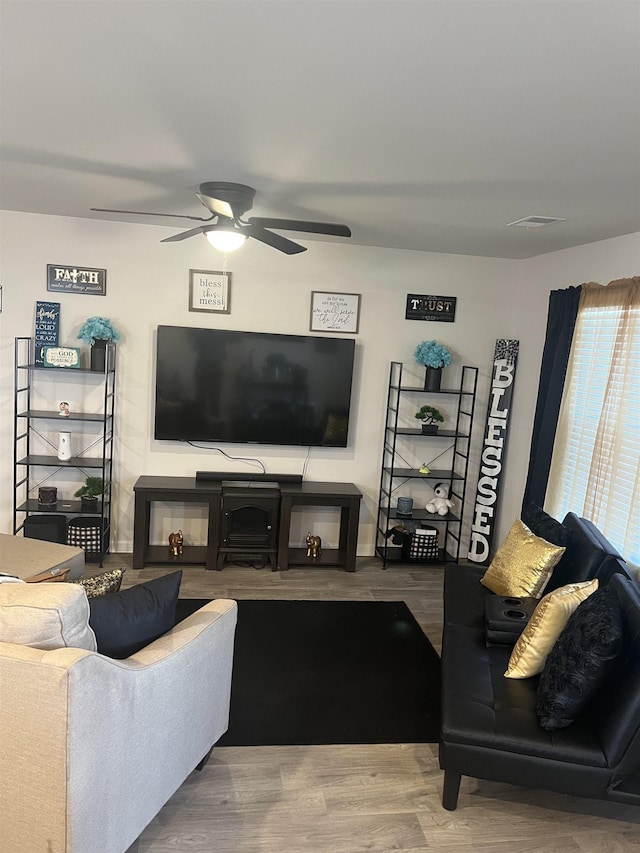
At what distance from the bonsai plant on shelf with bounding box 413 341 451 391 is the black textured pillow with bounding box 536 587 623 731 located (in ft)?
8.91

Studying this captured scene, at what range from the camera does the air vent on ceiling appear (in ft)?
11.3

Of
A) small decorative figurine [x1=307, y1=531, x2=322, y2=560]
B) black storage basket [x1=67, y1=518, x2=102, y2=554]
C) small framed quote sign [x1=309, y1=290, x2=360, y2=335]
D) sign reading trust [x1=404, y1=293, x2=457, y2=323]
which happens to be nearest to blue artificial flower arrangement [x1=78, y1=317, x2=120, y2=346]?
black storage basket [x1=67, y1=518, x2=102, y2=554]

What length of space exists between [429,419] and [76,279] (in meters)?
2.95

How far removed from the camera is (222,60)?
5.68ft

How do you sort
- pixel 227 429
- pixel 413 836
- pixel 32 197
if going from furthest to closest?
pixel 227 429, pixel 32 197, pixel 413 836

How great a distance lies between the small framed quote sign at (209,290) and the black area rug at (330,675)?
2.21 meters

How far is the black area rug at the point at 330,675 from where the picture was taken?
293cm

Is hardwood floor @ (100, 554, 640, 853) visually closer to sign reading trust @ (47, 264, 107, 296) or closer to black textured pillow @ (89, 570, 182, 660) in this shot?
black textured pillow @ (89, 570, 182, 660)

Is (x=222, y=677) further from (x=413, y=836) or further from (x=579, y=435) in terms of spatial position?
(x=579, y=435)

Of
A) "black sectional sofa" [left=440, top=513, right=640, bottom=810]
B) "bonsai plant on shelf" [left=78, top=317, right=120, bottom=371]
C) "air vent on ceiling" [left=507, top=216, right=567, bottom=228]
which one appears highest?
"air vent on ceiling" [left=507, top=216, right=567, bottom=228]

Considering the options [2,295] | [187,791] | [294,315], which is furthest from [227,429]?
[187,791]

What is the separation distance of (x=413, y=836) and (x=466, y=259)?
4082 millimetres

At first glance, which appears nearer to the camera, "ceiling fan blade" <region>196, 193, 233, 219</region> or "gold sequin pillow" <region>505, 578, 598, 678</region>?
"gold sequin pillow" <region>505, 578, 598, 678</region>

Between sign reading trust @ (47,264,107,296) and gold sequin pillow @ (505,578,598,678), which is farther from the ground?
sign reading trust @ (47,264,107,296)
